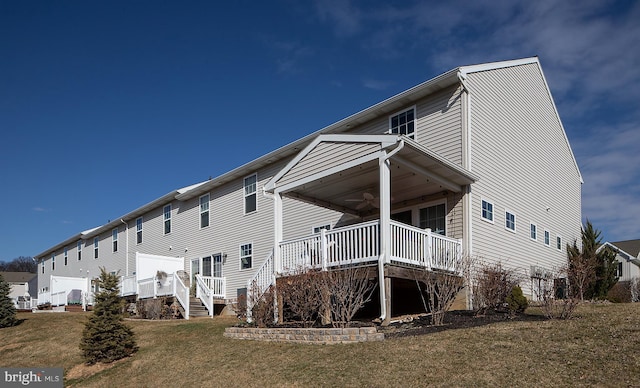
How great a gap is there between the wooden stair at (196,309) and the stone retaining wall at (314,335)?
8039 mm

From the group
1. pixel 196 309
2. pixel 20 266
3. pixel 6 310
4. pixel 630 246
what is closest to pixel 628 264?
pixel 630 246

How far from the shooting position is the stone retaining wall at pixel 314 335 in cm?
970

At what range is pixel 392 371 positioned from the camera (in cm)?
763

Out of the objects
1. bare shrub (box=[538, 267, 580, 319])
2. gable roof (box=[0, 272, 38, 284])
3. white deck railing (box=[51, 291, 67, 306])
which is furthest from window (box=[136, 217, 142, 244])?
gable roof (box=[0, 272, 38, 284])

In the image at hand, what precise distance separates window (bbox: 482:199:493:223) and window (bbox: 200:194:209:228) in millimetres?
13514

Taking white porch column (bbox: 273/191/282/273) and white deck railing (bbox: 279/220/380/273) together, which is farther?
white porch column (bbox: 273/191/282/273)

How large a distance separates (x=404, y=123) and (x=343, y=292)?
261 inches

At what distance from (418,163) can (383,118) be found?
12.8 ft

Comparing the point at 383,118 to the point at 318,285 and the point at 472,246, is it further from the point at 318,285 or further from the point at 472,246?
the point at 318,285

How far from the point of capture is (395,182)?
44.8 feet

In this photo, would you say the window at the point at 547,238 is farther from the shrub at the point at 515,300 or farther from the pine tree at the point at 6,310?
the pine tree at the point at 6,310

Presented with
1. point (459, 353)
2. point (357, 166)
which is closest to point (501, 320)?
point (459, 353)

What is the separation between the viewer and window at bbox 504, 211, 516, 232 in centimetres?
1558

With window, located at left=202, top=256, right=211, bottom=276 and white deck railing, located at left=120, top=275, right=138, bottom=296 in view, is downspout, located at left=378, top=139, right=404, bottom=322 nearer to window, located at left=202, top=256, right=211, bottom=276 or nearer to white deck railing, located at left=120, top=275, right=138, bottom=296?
window, located at left=202, top=256, right=211, bottom=276
